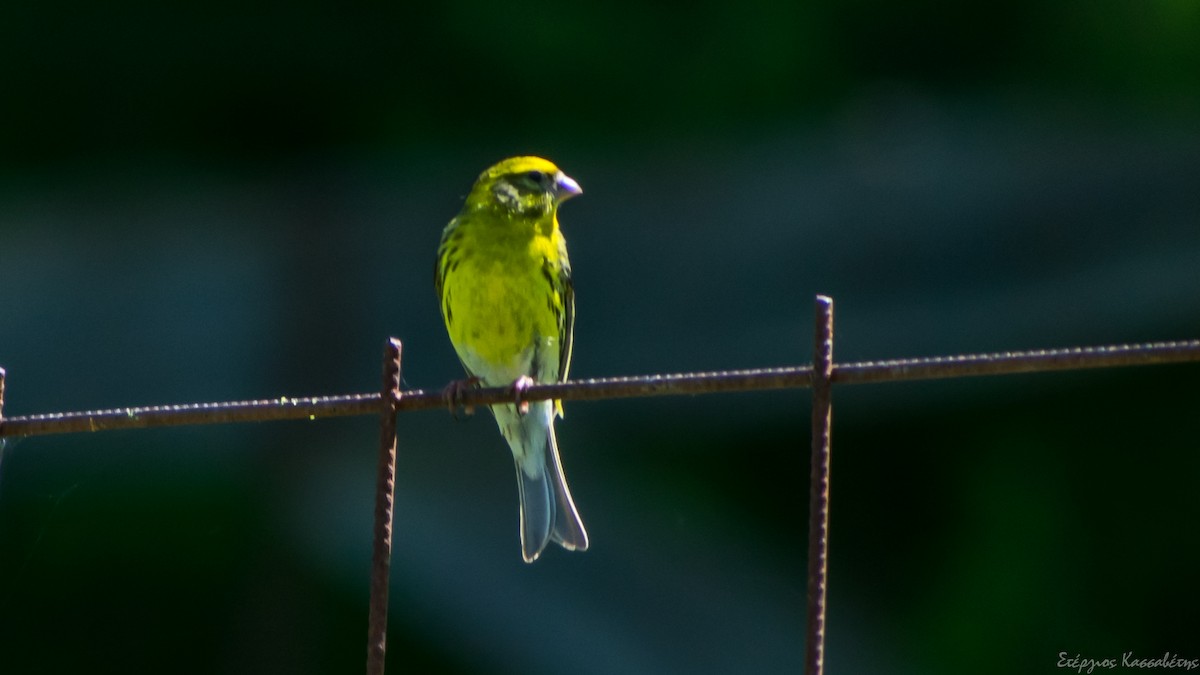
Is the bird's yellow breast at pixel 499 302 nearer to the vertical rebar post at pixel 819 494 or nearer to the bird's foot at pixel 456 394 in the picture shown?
the bird's foot at pixel 456 394

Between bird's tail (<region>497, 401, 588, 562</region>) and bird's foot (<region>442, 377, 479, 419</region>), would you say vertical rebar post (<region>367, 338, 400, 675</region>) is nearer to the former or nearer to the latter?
bird's foot (<region>442, 377, 479, 419</region>)

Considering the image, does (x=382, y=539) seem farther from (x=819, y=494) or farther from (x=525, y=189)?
(x=525, y=189)

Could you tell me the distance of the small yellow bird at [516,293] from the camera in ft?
11.8

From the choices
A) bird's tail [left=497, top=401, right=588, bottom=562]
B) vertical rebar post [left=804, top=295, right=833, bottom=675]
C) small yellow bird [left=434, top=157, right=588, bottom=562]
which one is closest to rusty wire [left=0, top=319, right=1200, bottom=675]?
vertical rebar post [left=804, top=295, right=833, bottom=675]

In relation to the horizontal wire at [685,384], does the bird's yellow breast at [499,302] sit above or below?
above

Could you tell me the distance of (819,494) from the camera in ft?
5.31

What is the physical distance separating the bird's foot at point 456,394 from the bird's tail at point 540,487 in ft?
0.77

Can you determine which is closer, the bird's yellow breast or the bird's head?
the bird's yellow breast

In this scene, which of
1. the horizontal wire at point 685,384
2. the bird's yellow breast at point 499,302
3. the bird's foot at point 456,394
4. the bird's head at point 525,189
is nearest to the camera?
the horizontal wire at point 685,384

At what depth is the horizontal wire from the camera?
4.95 feet

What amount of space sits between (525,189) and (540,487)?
77 centimetres

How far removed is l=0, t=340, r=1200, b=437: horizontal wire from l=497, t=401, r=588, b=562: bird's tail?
94cm

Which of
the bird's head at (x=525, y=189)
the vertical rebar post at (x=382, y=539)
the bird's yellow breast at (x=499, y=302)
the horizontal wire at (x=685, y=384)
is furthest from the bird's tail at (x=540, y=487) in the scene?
the vertical rebar post at (x=382, y=539)

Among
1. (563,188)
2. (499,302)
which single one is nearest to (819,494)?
(499,302)
